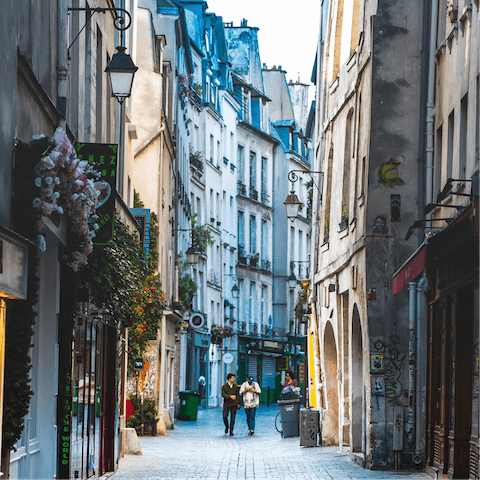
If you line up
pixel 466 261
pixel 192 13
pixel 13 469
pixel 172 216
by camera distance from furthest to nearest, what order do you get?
pixel 192 13 < pixel 172 216 < pixel 466 261 < pixel 13 469

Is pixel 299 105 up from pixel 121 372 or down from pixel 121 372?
up

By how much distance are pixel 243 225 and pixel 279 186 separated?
5.77 m

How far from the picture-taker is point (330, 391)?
75.9 ft

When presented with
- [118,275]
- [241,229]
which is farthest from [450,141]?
[241,229]

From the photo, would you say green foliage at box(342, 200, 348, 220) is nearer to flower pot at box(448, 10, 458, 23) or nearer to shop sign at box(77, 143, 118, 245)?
flower pot at box(448, 10, 458, 23)

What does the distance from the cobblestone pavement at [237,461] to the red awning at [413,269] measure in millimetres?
2981

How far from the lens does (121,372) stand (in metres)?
18.9

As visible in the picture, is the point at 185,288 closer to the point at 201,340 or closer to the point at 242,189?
the point at 201,340

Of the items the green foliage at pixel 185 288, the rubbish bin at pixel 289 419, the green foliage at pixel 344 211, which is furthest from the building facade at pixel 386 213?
the green foliage at pixel 185 288

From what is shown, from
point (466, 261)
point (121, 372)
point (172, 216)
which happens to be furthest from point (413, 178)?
point (172, 216)

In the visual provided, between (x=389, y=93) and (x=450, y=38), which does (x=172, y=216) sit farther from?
(x=450, y=38)

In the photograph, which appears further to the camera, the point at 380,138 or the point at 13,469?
the point at 380,138

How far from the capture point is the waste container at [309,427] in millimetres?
21281

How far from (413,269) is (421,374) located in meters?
3.91
